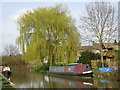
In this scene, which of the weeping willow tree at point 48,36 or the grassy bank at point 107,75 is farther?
the weeping willow tree at point 48,36

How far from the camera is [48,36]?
25531mm

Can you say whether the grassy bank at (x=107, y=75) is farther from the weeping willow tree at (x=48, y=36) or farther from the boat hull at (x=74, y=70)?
the weeping willow tree at (x=48, y=36)

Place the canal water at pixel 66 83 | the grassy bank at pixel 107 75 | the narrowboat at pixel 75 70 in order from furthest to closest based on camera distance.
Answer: the narrowboat at pixel 75 70 < the grassy bank at pixel 107 75 < the canal water at pixel 66 83

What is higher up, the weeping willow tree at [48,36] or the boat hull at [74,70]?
the weeping willow tree at [48,36]

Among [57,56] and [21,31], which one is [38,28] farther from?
[57,56]

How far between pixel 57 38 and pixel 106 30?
660 cm

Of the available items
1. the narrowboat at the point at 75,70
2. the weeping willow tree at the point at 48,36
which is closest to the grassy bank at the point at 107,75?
the narrowboat at the point at 75,70

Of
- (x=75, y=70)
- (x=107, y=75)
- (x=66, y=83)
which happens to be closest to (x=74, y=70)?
(x=75, y=70)

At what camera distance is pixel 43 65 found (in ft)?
95.9

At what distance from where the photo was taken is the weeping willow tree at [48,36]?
24.5 metres

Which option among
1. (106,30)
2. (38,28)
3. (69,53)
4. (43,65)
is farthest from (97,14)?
(43,65)

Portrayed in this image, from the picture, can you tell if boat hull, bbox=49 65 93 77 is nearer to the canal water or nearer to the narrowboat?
the narrowboat

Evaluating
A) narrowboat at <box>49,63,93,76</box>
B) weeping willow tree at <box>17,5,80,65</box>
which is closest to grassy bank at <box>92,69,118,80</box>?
narrowboat at <box>49,63,93,76</box>

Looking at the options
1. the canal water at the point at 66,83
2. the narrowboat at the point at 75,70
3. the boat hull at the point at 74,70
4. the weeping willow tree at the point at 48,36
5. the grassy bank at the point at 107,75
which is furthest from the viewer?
the weeping willow tree at the point at 48,36
